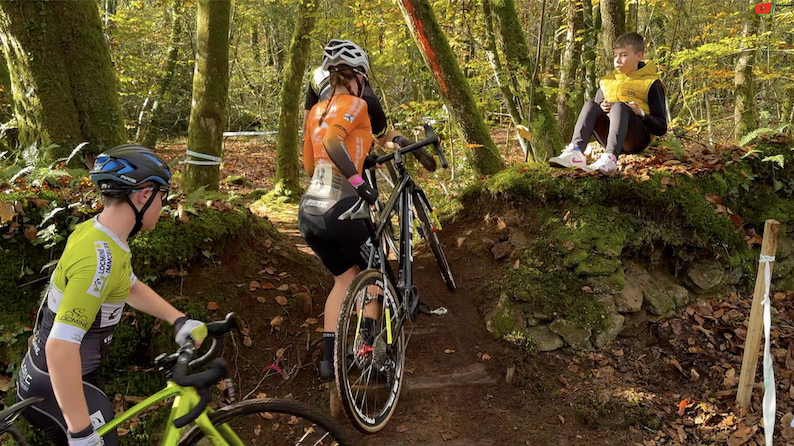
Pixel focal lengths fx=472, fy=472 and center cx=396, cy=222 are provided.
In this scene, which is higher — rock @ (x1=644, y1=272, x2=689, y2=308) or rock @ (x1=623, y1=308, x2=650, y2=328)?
rock @ (x1=644, y1=272, x2=689, y2=308)

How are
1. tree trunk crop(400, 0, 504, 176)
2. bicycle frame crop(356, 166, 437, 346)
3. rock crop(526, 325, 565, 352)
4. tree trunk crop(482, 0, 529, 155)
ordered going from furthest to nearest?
tree trunk crop(482, 0, 529, 155) → tree trunk crop(400, 0, 504, 176) → rock crop(526, 325, 565, 352) → bicycle frame crop(356, 166, 437, 346)

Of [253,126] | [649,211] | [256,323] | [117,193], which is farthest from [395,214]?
[253,126]

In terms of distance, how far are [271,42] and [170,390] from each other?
22.2 metres

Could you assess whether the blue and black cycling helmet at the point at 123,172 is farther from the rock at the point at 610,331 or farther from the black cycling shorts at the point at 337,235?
the rock at the point at 610,331

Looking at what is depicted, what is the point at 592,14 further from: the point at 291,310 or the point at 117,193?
the point at 117,193

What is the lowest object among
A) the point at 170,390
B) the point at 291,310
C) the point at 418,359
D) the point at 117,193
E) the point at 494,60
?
the point at 418,359

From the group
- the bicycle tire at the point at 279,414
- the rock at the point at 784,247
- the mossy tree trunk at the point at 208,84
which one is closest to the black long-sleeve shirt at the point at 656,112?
the rock at the point at 784,247

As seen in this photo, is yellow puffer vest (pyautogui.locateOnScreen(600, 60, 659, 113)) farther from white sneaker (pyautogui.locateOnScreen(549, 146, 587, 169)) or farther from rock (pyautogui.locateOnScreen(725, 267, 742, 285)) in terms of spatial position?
rock (pyautogui.locateOnScreen(725, 267, 742, 285))

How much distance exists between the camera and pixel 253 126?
2203 centimetres

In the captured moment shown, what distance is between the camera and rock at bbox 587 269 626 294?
4977mm

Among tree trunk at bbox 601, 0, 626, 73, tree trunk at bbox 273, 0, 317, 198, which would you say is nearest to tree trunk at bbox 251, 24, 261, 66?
tree trunk at bbox 273, 0, 317, 198

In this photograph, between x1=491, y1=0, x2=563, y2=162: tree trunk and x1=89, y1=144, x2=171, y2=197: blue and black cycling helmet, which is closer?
x1=89, y1=144, x2=171, y2=197: blue and black cycling helmet

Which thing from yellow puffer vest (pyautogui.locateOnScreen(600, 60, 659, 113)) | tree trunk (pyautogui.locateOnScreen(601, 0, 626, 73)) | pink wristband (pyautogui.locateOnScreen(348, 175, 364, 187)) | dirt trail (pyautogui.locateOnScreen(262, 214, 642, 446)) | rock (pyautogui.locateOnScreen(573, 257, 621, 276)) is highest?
tree trunk (pyautogui.locateOnScreen(601, 0, 626, 73))

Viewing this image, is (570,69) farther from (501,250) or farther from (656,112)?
(501,250)
